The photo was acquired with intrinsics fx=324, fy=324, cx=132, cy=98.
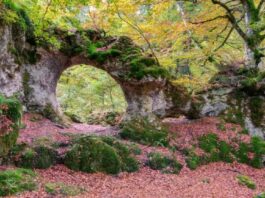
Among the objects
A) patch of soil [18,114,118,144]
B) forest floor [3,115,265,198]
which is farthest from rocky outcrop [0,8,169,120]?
forest floor [3,115,265,198]

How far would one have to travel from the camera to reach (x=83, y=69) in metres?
22.0

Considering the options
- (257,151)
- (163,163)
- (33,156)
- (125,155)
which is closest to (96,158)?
(125,155)

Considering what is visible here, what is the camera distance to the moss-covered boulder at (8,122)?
300 inches

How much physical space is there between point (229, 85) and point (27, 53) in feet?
30.2

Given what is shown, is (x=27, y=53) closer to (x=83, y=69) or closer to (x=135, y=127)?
(x=135, y=127)

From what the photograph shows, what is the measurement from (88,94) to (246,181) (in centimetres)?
1399

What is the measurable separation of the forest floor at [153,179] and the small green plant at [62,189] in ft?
0.45

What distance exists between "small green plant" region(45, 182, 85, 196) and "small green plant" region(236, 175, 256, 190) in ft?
17.8

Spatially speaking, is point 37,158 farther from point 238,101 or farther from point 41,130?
Result: point 238,101

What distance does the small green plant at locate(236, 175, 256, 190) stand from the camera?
34.5 feet

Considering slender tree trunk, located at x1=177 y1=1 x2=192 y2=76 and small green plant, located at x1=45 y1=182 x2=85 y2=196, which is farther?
slender tree trunk, located at x1=177 y1=1 x2=192 y2=76

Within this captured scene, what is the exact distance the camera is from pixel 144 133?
1272 cm

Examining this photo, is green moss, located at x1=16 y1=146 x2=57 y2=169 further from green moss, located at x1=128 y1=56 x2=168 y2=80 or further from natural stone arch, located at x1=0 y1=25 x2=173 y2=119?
green moss, located at x1=128 y1=56 x2=168 y2=80

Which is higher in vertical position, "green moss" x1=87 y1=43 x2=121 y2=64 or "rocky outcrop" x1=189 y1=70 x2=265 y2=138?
"green moss" x1=87 y1=43 x2=121 y2=64
